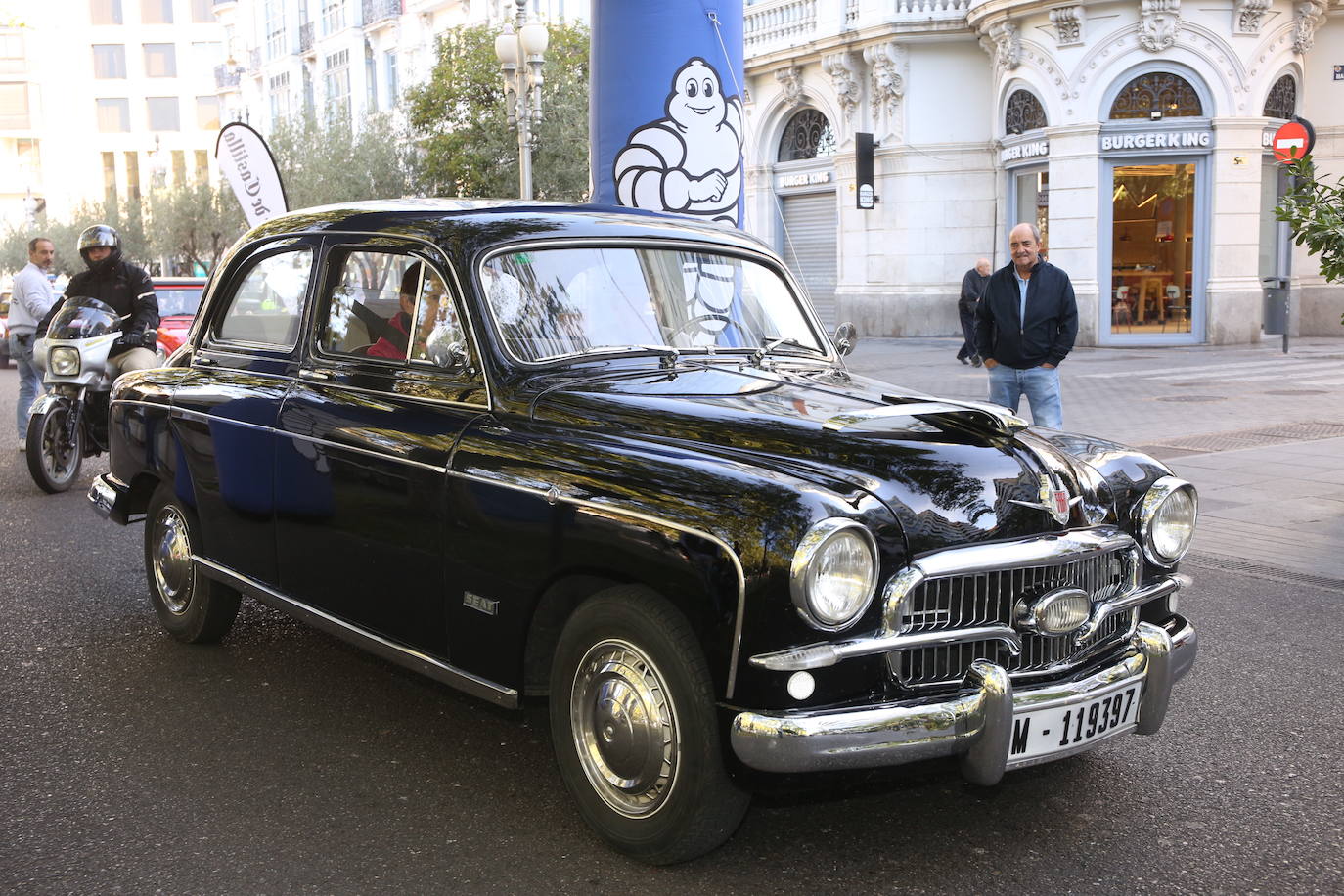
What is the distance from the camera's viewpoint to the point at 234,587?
17.0 ft

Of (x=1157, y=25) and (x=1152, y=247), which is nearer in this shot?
(x=1157, y=25)

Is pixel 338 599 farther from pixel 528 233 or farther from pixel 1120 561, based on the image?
pixel 1120 561

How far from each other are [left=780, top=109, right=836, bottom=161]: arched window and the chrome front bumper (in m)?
26.7

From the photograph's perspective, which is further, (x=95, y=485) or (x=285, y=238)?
(x=95, y=485)

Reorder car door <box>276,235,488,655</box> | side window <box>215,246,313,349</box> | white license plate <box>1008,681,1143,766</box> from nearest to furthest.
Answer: white license plate <box>1008,681,1143,766</box>, car door <box>276,235,488,655</box>, side window <box>215,246,313,349</box>

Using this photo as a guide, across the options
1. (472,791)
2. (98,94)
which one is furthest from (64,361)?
(98,94)

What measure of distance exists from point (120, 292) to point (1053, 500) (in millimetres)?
8564

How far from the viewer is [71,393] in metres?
10.1

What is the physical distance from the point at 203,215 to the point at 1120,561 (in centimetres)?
5279

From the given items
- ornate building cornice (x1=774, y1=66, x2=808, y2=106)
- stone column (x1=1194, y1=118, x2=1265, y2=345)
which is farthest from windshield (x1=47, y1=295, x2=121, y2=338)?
ornate building cornice (x1=774, y1=66, x2=808, y2=106)

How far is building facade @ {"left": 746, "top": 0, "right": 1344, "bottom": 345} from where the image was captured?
23734 mm

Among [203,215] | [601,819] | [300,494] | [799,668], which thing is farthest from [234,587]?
[203,215]

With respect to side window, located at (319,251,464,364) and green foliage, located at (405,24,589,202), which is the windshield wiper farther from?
green foliage, located at (405,24,589,202)

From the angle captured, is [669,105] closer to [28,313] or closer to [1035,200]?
[28,313]
